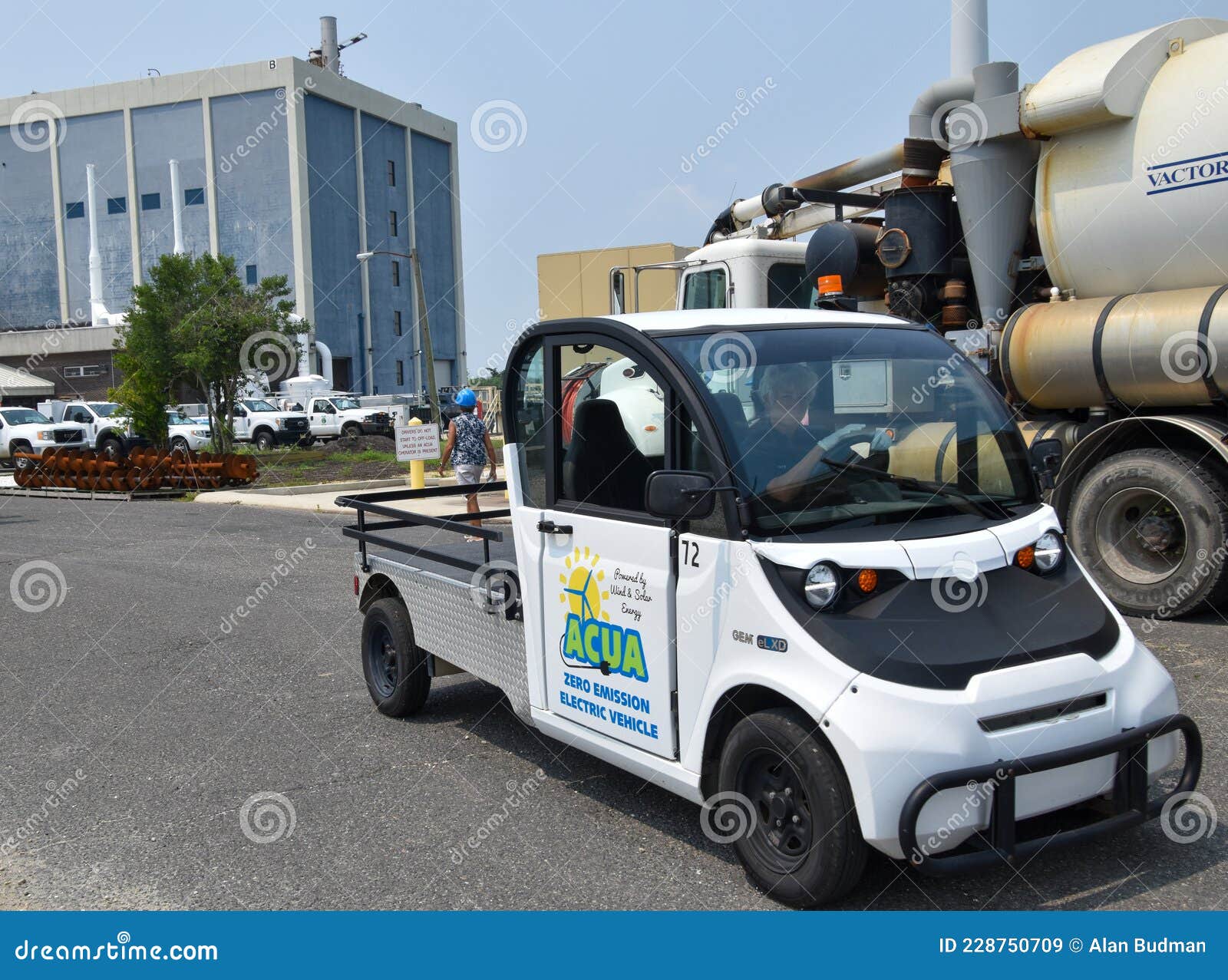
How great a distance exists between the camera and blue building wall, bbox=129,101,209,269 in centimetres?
5909

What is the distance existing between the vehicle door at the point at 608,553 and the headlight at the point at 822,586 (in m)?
0.59

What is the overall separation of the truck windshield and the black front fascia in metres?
0.32

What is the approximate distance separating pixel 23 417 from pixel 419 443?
22.2m

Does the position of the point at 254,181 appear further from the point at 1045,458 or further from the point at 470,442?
the point at 1045,458

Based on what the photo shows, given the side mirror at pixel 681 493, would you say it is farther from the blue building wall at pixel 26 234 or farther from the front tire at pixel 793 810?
the blue building wall at pixel 26 234

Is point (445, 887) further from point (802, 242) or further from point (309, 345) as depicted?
point (309, 345)

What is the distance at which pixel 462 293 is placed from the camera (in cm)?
7081

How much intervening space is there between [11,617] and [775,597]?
26.7 feet

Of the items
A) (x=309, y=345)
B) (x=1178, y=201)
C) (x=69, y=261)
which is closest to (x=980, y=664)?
(x=1178, y=201)

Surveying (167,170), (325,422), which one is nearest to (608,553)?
(325,422)

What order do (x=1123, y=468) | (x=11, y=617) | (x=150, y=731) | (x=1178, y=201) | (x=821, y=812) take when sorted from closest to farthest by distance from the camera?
1. (x=821, y=812)
2. (x=150, y=731)
3. (x=1178, y=201)
4. (x=1123, y=468)
5. (x=11, y=617)

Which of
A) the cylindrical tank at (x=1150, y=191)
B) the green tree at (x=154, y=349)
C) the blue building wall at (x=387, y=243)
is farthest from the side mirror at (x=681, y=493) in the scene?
the blue building wall at (x=387, y=243)

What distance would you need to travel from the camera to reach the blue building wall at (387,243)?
62781 millimetres

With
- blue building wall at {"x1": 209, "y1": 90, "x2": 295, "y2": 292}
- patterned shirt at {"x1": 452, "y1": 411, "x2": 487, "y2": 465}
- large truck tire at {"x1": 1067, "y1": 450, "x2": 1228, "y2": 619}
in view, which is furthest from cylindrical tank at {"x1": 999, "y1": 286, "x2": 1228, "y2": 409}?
blue building wall at {"x1": 209, "y1": 90, "x2": 295, "y2": 292}
